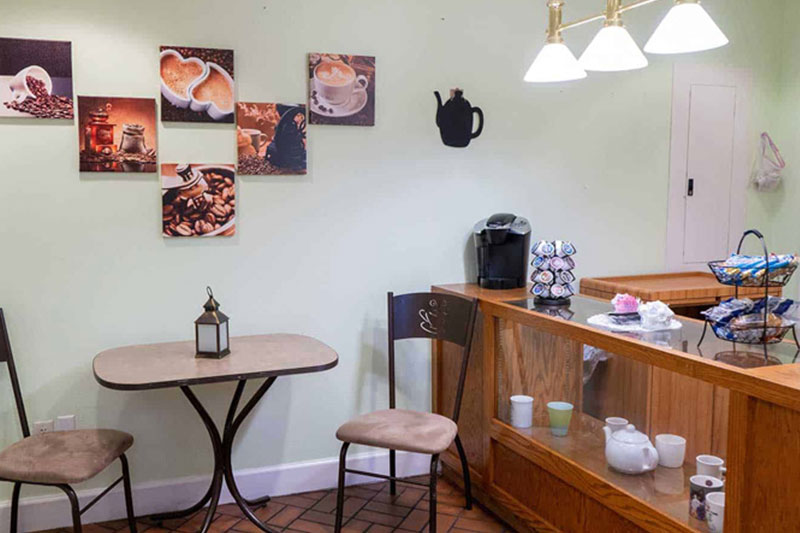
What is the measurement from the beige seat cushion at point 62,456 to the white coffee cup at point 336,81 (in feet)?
5.52

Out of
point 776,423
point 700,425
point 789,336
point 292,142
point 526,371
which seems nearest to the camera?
point 776,423

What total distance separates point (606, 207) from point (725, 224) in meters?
0.79

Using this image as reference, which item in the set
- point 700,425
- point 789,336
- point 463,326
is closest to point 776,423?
point 789,336

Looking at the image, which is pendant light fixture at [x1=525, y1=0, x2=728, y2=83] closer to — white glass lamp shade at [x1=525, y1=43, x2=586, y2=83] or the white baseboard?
white glass lamp shade at [x1=525, y1=43, x2=586, y2=83]

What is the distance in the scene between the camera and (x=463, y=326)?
9.85ft

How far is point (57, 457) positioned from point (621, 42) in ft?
7.54

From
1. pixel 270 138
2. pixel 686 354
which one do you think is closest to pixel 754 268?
pixel 686 354

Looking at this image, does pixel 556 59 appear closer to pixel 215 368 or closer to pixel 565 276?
pixel 565 276

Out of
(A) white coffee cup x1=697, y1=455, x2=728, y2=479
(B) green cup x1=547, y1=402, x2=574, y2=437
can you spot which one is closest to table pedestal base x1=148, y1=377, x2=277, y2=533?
(B) green cup x1=547, y1=402, x2=574, y2=437

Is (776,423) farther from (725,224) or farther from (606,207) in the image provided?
(725,224)

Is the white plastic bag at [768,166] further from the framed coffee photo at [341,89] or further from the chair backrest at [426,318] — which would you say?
the framed coffee photo at [341,89]

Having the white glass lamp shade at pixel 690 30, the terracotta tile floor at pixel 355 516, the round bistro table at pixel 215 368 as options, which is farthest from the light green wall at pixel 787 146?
the round bistro table at pixel 215 368

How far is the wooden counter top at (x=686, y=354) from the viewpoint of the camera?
1.62m

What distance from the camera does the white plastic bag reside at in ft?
12.9
